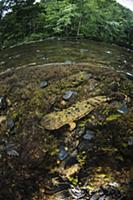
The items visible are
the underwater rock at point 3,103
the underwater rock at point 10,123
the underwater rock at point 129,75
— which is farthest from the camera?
the underwater rock at point 129,75

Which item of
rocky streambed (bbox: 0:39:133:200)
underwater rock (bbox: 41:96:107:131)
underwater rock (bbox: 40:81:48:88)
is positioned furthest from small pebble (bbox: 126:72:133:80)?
underwater rock (bbox: 40:81:48:88)

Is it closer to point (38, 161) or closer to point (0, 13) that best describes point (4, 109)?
point (38, 161)

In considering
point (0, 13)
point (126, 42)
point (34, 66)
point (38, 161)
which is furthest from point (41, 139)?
point (0, 13)

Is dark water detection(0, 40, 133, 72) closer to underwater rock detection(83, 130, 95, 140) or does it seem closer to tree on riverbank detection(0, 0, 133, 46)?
tree on riverbank detection(0, 0, 133, 46)

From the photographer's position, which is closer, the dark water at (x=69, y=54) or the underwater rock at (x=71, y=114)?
the underwater rock at (x=71, y=114)

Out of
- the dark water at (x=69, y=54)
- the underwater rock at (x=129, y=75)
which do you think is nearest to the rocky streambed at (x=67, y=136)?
the underwater rock at (x=129, y=75)

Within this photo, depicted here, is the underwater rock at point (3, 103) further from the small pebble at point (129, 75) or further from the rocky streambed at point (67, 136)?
the small pebble at point (129, 75)

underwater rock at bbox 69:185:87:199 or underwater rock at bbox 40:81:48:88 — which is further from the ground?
underwater rock at bbox 40:81:48:88
